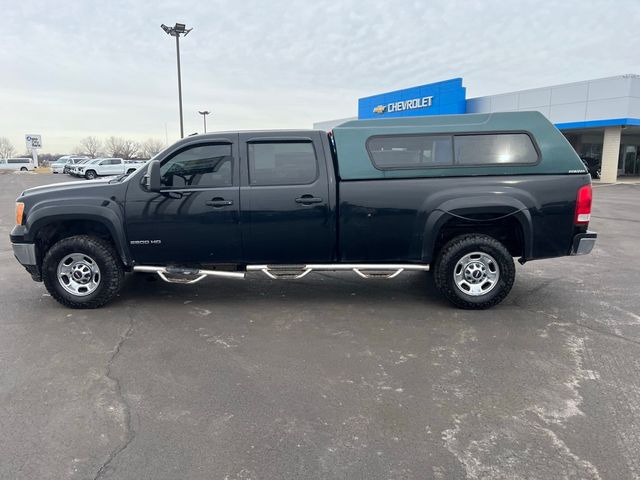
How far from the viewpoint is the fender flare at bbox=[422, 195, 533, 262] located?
5020 mm

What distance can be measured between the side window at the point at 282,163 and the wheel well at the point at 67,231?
179cm

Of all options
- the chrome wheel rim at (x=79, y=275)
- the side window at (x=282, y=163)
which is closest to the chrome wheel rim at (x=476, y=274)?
the side window at (x=282, y=163)

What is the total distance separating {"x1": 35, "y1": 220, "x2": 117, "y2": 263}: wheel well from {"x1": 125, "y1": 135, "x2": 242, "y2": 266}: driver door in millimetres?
400

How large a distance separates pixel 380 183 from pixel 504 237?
167 centimetres

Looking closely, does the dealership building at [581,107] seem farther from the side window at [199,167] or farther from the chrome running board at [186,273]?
the chrome running board at [186,273]

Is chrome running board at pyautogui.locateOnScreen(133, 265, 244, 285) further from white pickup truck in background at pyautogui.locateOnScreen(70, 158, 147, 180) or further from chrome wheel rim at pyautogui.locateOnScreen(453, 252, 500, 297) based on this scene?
white pickup truck in background at pyautogui.locateOnScreen(70, 158, 147, 180)

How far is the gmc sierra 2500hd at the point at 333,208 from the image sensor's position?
201 inches

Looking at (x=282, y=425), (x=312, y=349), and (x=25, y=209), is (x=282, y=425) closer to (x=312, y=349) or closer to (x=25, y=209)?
(x=312, y=349)

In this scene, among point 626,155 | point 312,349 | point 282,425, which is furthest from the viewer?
point 626,155

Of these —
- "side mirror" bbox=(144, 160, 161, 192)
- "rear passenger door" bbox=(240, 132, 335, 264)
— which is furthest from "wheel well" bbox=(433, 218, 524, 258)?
"side mirror" bbox=(144, 160, 161, 192)

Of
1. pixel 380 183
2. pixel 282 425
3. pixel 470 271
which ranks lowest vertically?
pixel 282 425

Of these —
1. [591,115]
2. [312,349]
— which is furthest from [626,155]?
[312,349]

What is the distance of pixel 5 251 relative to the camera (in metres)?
8.69

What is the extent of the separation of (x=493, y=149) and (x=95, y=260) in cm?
455
